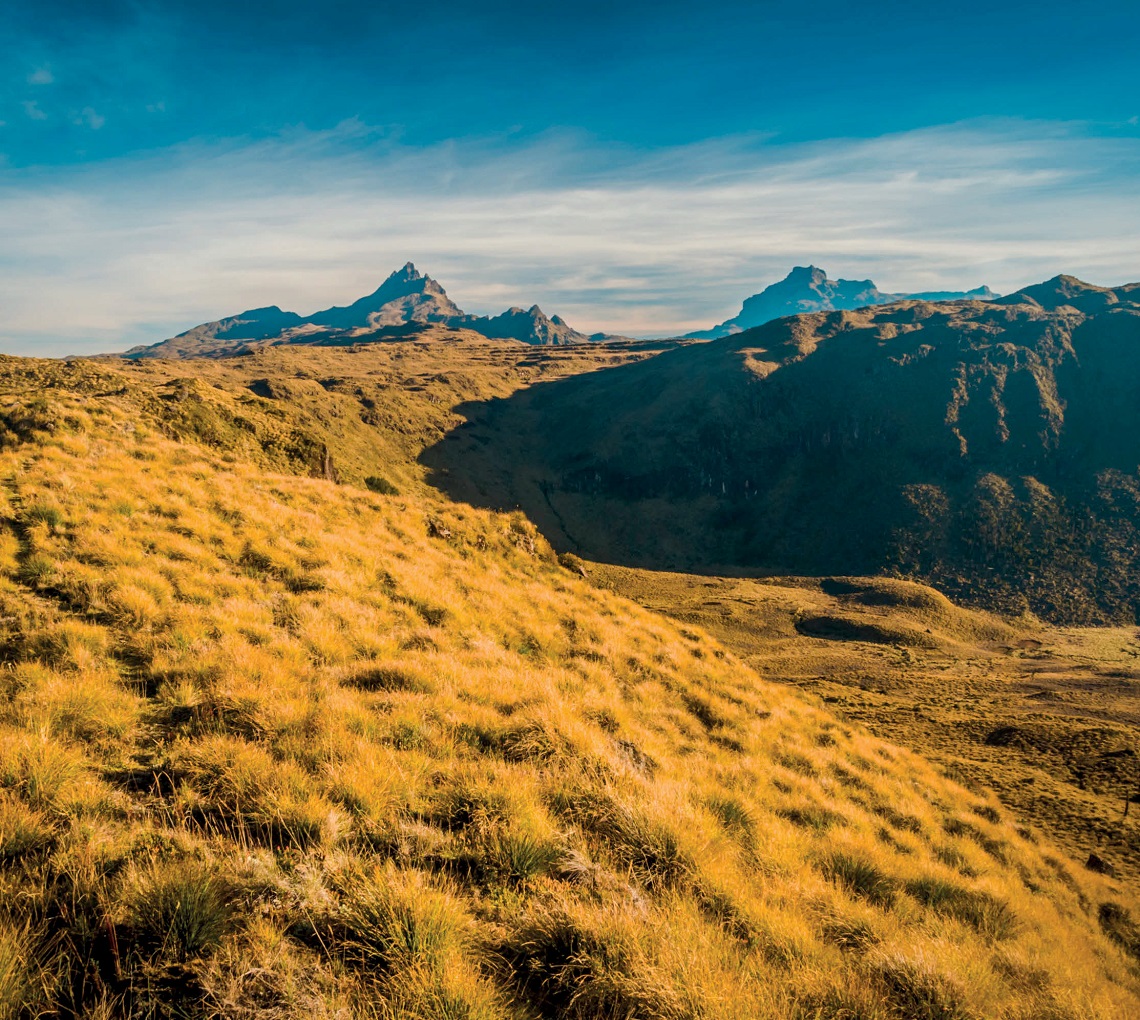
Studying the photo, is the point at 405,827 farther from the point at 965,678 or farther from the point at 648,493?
the point at 648,493

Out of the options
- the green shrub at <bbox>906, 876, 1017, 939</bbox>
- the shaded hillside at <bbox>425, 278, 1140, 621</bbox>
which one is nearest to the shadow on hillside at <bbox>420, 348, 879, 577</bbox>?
the shaded hillside at <bbox>425, 278, 1140, 621</bbox>

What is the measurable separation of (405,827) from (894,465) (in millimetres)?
174375

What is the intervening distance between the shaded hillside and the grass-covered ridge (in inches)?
5226

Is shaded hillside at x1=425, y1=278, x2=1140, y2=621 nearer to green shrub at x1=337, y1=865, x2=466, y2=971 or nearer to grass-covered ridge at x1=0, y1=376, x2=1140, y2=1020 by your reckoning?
grass-covered ridge at x1=0, y1=376, x2=1140, y2=1020

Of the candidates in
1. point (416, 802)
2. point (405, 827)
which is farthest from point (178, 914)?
point (416, 802)

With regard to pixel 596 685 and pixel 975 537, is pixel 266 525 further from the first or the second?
pixel 975 537

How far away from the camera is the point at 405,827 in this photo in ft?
16.2

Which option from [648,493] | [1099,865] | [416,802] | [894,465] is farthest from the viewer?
[648,493]

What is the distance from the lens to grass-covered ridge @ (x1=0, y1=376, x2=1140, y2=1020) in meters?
3.43

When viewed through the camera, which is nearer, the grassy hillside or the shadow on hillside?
the grassy hillside

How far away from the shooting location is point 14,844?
12.9 feet

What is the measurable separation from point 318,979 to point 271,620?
7595mm

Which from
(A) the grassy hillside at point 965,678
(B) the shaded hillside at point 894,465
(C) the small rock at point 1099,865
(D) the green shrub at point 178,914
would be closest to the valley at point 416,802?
(D) the green shrub at point 178,914

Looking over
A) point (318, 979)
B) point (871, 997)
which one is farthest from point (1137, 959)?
point (318, 979)
